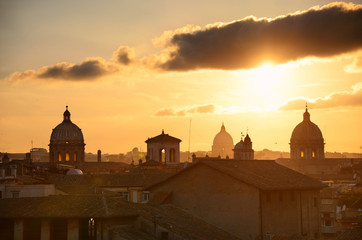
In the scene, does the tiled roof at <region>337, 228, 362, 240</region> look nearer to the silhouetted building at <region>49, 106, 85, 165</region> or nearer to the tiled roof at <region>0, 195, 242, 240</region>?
the tiled roof at <region>0, 195, 242, 240</region>

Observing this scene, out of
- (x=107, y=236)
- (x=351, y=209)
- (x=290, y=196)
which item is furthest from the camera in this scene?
(x=351, y=209)

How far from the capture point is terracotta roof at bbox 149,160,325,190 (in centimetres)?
5091

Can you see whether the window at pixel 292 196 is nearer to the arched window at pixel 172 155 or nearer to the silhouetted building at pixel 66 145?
the arched window at pixel 172 155

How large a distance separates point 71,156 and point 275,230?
439 ft

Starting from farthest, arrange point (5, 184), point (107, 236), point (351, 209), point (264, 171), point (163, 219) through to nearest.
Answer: point (351, 209)
point (5, 184)
point (264, 171)
point (163, 219)
point (107, 236)

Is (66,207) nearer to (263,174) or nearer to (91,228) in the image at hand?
(91,228)

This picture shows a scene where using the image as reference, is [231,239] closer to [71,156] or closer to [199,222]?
[199,222]

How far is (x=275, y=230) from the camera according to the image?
50.6 m

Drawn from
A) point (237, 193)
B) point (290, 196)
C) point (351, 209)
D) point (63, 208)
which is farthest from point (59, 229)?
point (351, 209)

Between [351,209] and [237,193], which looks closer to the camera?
[237,193]

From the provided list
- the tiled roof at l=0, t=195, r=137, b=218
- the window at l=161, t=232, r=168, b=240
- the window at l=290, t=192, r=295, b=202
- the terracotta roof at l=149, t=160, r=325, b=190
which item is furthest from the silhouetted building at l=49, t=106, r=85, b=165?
the window at l=161, t=232, r=168, b=240

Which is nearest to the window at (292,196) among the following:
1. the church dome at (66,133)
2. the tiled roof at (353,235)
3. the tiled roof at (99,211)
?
the tiled roof at (99,211)

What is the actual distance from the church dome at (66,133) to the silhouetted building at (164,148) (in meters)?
29.4

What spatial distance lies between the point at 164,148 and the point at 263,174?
104094 mm
